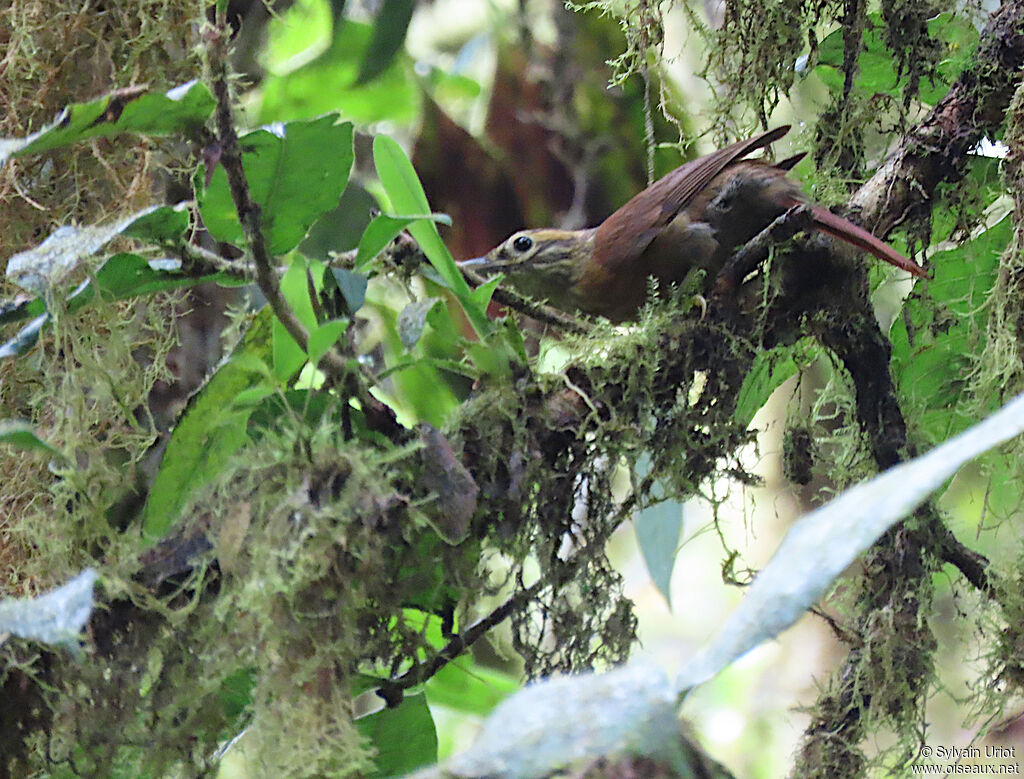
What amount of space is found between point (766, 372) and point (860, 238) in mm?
275

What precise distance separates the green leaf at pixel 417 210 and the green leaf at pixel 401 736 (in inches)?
22.2

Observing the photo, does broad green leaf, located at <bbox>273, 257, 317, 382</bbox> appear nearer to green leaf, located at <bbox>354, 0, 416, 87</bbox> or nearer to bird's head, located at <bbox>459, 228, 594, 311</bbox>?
bird's head, located at <bbox>459, 228, 594, 311</bbox>

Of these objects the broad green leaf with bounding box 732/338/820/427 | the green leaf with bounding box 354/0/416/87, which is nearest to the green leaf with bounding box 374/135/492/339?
the broad green leaf with bounding box 732/338/820/427

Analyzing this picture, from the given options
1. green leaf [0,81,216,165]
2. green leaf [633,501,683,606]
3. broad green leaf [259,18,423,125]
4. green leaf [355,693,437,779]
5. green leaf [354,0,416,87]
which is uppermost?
broad green leaf [259,18,423,125]

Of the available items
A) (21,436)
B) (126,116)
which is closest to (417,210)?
(126,116)

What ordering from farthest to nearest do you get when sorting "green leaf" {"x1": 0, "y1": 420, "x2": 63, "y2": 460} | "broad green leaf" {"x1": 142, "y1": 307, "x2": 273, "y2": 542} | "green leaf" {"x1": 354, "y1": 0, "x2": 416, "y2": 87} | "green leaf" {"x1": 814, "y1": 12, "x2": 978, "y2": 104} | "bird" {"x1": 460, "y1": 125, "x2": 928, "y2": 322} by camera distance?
"green leaf" {"x1": 354, "y1": 0, "x2": 416, "y2": 87} → "bird" {"x1": 460, "y1": 125, "x2": 928, "y2": 322} → "green leaf" {"x1": 814, "y1": 12, "x2": 978, "y2": 104} → "broad green leaf" {"x1": 142, "y1": 307, "x2": 273, "y2": 542} → "green leaf" {"x1": 0, "y1": 420, "x2": 63, "y2": 460}

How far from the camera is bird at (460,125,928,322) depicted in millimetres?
1868

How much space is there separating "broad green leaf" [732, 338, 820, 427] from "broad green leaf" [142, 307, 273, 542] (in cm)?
79

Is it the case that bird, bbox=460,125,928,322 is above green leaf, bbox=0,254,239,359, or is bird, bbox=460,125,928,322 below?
above

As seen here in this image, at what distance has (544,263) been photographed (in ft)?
7.34

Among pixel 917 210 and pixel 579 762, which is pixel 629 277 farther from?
pixel 579 762

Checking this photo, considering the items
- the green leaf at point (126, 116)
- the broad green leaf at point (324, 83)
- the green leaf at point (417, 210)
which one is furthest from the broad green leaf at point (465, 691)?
the broad green leaf at point (324, 83)

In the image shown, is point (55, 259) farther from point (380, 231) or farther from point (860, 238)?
point (860, 238)

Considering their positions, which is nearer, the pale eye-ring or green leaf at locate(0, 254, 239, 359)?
green leaf at locate(0, 254, 239, 359)
